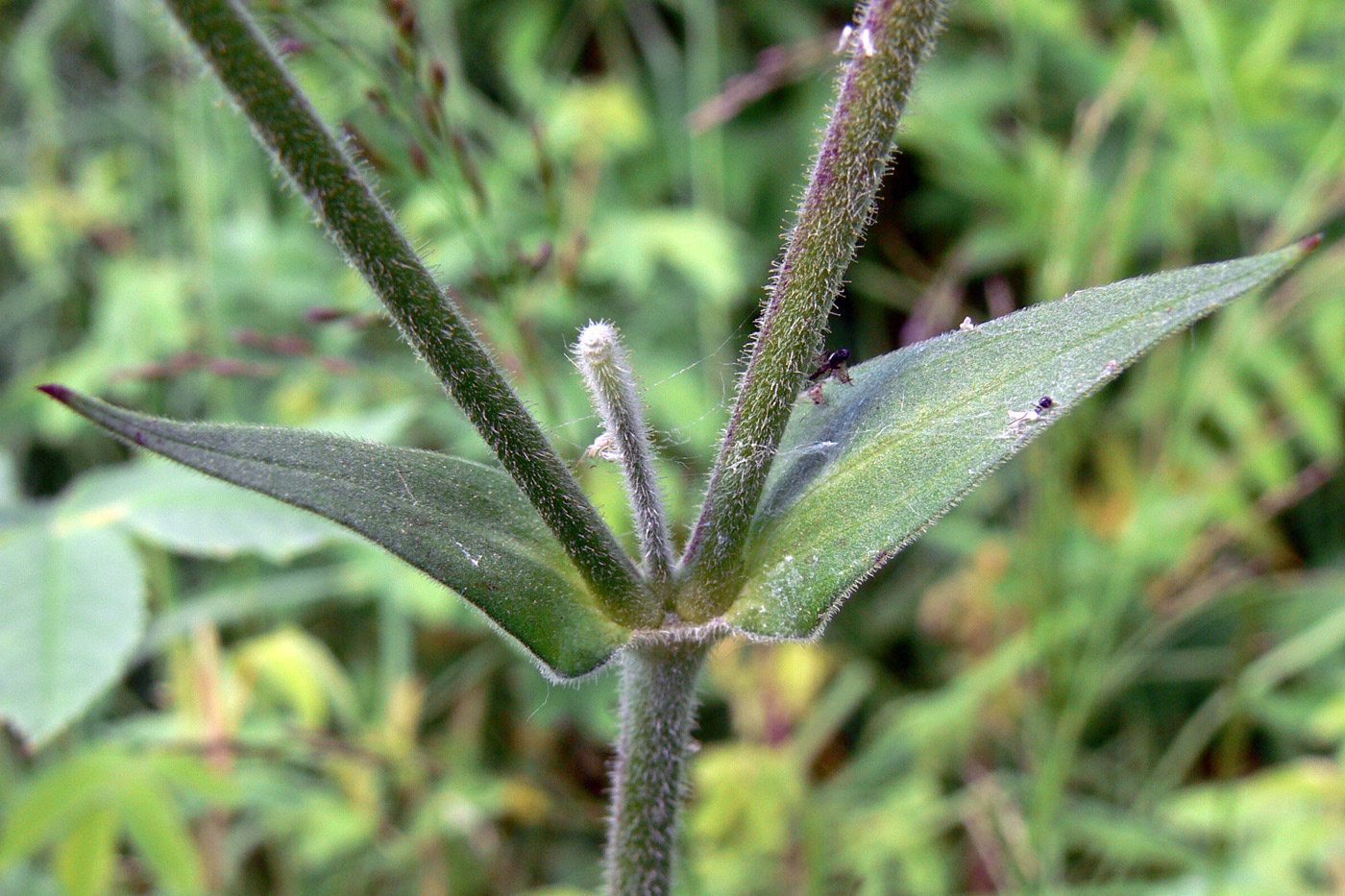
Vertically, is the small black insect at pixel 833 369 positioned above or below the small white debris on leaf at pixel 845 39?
below

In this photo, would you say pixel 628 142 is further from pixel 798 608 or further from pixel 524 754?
pixel 798 608

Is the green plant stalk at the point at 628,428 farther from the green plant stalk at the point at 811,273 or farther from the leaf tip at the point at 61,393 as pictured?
the leaf tip at the point at 61,393

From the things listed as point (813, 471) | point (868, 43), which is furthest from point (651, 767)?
point (868, 43)

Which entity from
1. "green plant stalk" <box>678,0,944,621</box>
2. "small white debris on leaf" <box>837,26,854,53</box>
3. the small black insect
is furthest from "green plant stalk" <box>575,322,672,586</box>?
"small white debris on leaf" <box>837,26,854,53</box>

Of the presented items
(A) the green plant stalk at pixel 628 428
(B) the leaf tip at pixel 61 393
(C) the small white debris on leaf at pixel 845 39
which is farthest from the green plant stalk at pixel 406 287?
(C) the small white debris on leaf at pixel 845 39

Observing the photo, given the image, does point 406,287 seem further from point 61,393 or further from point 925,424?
point 925,424

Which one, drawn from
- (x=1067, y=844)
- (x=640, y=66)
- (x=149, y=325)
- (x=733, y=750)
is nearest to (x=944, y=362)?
(x=733, y=750)

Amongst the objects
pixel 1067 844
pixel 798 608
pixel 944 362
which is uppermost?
pixel 944 362
